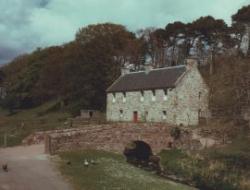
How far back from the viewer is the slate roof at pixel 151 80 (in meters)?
54.4

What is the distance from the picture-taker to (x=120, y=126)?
4075 cm

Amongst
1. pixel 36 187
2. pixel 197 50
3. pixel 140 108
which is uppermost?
pixel 197 50

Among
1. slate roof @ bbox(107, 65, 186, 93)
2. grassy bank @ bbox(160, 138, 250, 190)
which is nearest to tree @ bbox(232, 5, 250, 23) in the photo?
slate roof @ bbox(107, 65, 186, 93)

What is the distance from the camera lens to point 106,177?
27.0 meters

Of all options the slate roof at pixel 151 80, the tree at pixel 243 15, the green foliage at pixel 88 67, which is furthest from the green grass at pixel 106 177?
the tree at pixel 243 15

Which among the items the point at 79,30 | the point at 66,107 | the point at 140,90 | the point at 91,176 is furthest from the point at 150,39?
the point at 91,176

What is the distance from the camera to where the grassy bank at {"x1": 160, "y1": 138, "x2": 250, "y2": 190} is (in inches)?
1247

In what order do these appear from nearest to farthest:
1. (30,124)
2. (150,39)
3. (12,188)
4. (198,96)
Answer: (12,188) < (198,96) < (30,124) < (150,39)

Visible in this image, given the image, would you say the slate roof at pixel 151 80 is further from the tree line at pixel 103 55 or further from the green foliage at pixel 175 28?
the green foliage at pixel 175 28

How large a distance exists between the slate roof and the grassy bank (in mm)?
12645

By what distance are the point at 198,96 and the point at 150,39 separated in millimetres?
28620

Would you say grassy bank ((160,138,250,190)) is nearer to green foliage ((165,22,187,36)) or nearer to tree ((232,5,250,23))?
tree ((232,5,250,23))

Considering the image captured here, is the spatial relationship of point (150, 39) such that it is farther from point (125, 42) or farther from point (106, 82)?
point (106, 82)

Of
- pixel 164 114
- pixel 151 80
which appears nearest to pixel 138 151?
pixel 164 114
